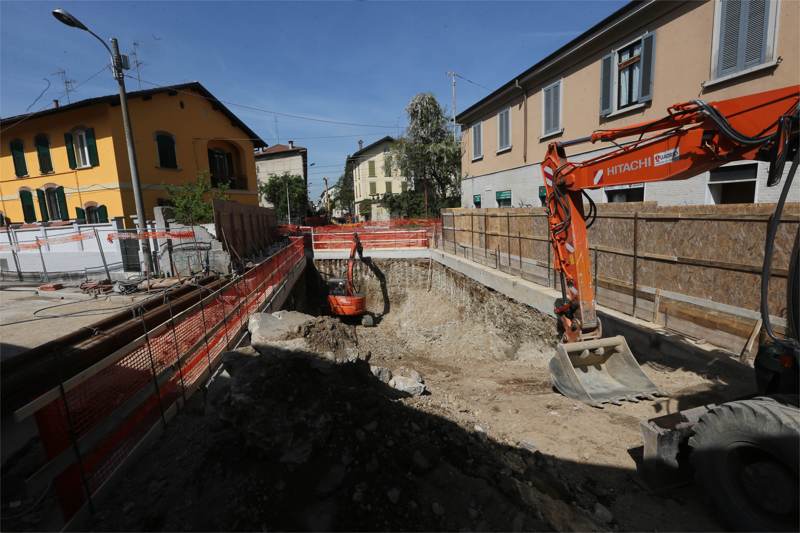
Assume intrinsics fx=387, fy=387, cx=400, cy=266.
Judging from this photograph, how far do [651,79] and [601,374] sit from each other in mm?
8781

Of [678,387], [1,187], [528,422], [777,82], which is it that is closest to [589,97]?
[777,82]

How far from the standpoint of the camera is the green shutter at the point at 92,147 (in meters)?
17.3

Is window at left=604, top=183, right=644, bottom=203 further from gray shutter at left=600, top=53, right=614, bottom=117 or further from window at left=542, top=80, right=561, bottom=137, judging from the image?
window at left=542, top=80, right=561, bottom=137

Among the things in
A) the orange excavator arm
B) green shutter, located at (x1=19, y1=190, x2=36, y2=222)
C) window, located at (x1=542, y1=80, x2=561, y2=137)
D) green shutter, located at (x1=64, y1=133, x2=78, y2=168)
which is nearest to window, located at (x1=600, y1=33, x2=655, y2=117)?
window, located at (x1=542, y1=80, x2=561, y2=137)

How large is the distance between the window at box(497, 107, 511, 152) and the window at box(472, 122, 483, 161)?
1882mm

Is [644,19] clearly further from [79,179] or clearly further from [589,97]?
[79,179]

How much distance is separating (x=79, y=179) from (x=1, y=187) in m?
6.71

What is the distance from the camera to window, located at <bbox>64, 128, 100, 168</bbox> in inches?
687

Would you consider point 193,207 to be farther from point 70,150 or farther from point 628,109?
point 628,109

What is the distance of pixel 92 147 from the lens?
1744cm

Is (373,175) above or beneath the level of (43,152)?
above

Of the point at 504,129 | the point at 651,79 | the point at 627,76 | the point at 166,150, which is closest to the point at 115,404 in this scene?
the point at 651,79

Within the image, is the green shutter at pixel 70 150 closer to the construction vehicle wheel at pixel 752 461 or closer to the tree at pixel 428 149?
the tree at pixel 428 149

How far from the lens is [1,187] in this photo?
20.7 meters
